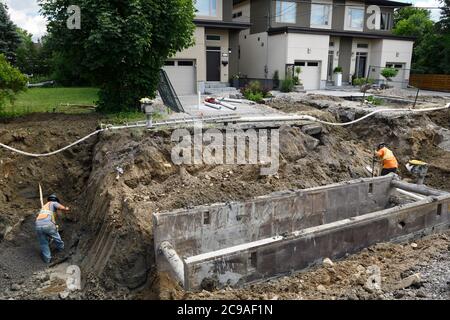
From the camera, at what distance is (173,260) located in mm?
6621

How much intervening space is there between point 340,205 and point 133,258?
5308mm

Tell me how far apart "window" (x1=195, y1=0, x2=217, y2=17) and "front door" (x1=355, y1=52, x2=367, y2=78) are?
1237 cm

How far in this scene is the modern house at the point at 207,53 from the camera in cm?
2081

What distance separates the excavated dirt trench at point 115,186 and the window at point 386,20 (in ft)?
71.7

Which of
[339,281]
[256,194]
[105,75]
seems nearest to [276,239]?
[339,281]

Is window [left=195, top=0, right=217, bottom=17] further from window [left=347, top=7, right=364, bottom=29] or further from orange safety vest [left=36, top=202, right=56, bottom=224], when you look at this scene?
orange safety vest [left=36, top=202, right=56, bottom=224]

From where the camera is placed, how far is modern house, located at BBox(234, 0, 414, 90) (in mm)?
24422

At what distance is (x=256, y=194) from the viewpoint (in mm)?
9039

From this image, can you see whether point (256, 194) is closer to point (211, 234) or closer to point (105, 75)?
point (211, 234)

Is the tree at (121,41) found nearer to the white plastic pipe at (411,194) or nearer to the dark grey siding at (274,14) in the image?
the white plastic pipe at (411,194)

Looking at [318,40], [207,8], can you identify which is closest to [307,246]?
[207,8]

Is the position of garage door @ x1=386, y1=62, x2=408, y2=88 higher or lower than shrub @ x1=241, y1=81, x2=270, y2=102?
higher

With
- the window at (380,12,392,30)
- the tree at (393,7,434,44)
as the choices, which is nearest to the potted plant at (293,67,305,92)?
the window at (380,12,392,30)

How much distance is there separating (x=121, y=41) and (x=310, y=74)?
17.1 meters
